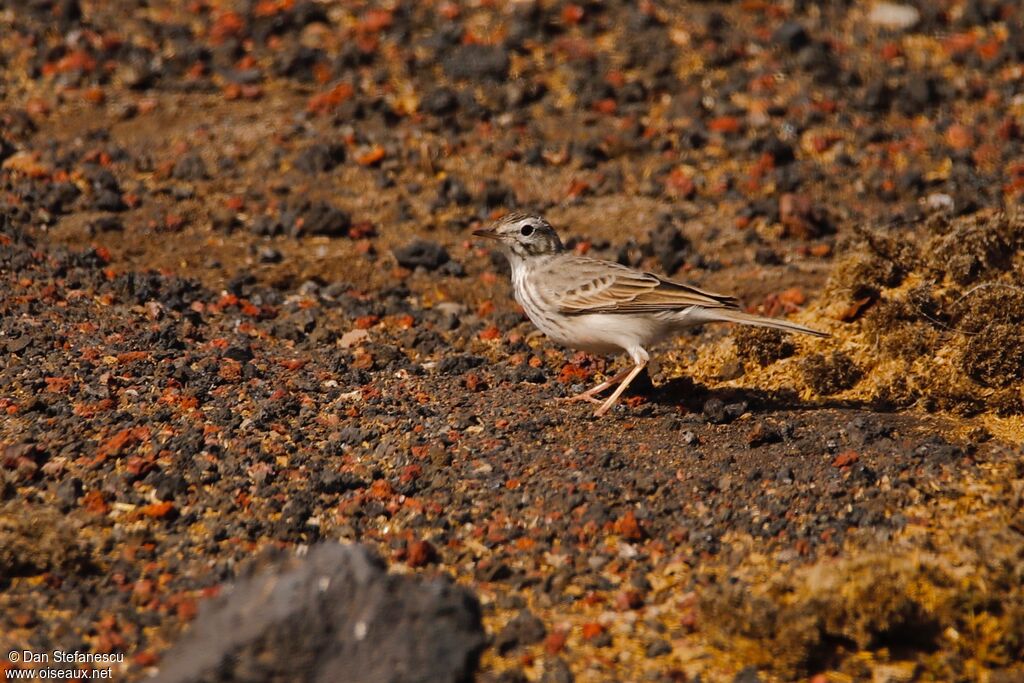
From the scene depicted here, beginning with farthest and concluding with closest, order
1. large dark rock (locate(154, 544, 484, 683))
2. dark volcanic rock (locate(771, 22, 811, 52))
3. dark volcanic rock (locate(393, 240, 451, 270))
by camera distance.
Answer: dark volcanic rock (locate(771, 22, 811, 52))
dark volcanic rock (locate(393, 240, 451, 270))
large dark rock (locate(154, 544, 484, 683))

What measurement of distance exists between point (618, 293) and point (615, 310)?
16 centimetres

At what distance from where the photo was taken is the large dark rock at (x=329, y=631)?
4.54 meters

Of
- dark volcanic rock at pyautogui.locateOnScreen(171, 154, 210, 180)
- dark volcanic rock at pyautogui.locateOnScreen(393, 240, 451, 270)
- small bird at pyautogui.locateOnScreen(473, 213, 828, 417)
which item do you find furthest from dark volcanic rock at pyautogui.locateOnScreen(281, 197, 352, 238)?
small bird at pyautogui.locateOnScreen(473, 213, 828, 417)

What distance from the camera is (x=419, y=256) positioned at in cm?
1020

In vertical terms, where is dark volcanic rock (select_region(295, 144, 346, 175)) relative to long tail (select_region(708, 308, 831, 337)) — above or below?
above

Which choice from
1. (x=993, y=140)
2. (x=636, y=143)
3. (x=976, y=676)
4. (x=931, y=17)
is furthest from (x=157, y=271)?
(x=931, y=17)

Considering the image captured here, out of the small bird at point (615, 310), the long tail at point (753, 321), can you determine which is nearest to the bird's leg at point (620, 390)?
the small bird at point (615, 310)

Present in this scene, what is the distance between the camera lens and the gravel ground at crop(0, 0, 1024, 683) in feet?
18.4

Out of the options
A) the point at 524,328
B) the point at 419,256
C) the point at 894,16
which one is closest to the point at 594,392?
the point at 524,328

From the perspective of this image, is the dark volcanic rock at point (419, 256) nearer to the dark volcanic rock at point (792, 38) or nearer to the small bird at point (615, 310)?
the small bird at point (615, 310)

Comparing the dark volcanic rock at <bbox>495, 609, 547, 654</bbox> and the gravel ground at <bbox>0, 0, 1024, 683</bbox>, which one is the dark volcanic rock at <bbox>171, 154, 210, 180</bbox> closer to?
the gravel ground at <bbox>0, 0, 1024, 683</bbox>

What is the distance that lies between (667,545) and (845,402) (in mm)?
2462

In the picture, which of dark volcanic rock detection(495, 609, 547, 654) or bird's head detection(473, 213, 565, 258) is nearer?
dark volcanic rock detection(495, 609, 547, 654)

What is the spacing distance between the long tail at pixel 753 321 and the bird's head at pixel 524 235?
149 centimetres
